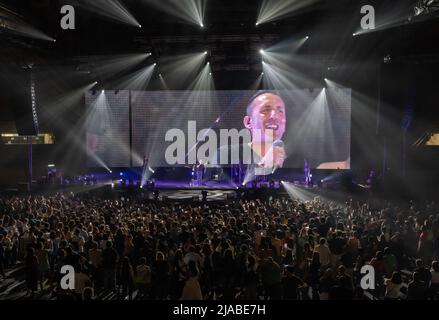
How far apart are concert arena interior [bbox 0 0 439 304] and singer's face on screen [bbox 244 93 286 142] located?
0.38 feet

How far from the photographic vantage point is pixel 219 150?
915 inches

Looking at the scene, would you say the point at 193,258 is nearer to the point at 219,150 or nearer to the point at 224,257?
the point at 224,257

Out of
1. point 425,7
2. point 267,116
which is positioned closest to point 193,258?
point 425,7

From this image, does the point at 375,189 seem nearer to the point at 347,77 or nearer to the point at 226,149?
the point at 347,77

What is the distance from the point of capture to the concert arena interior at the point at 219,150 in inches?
313

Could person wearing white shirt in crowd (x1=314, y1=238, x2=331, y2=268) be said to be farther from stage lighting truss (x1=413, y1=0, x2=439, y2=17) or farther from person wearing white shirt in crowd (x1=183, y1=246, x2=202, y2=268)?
stage lighting truss (x1=413, y1=0, x2=439, y2=17)

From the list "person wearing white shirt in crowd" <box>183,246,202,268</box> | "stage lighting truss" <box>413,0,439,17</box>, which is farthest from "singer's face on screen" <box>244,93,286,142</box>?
"person wearing white shirt in crowd" <box>183,246,202,268</box>

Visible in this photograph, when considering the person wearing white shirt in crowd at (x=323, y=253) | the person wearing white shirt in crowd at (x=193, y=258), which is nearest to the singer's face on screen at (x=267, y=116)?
the person wearing white shirt in crowd at (x=323, y=253)

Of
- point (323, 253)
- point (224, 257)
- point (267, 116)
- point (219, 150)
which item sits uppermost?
point (267, 116)

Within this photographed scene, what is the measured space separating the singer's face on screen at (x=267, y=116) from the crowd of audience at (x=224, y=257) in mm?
11312

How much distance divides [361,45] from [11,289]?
1481 centimetres

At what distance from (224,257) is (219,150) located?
52.7 feet
